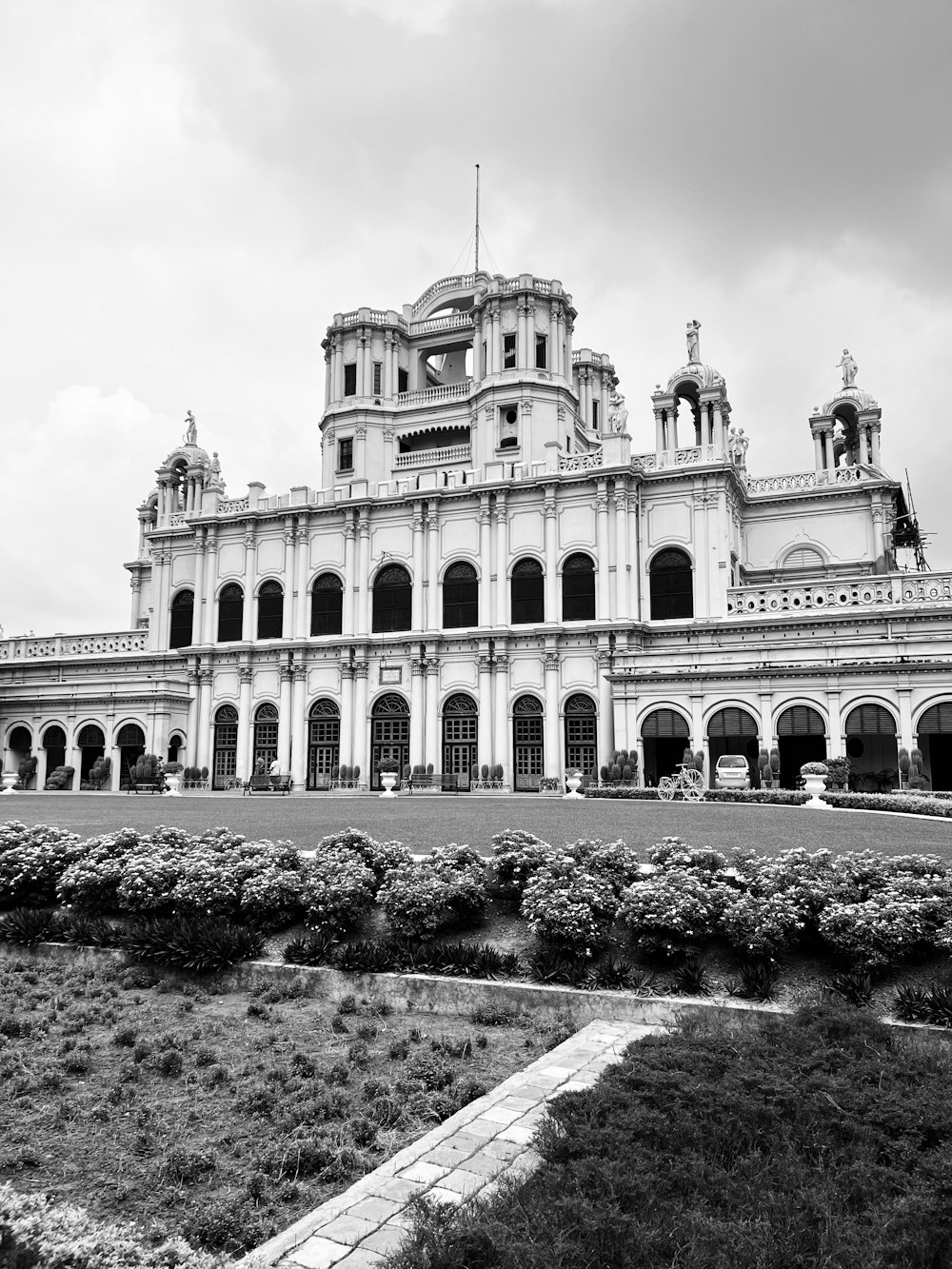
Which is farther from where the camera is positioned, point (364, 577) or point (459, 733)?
point (364, 577)

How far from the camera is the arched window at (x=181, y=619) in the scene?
5559 centimetres

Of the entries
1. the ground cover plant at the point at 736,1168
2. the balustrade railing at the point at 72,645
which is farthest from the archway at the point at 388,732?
the ground cover plant at the point at 736,1168

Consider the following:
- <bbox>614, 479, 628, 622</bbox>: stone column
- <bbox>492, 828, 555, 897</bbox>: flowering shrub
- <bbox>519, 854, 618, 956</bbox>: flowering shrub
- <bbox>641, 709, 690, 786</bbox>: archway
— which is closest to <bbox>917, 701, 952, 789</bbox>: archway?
→ <bbox>641, 709, 690, 786</bbox>: archway

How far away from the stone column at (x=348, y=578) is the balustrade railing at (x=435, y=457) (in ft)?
19.6

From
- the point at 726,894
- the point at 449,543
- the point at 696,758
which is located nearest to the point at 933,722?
the point at 696,758

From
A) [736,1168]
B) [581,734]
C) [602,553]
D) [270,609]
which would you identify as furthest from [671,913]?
[270,609]

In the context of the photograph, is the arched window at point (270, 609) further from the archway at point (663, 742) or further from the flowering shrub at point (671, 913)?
the flowering shrub at point (671, 913)

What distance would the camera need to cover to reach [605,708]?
1745 inches

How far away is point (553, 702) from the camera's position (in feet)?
149

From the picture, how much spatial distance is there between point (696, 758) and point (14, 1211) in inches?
1378

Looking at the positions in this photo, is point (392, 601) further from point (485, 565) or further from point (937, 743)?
point (937, 743)

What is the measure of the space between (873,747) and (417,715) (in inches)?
847

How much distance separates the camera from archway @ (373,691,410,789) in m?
48.9

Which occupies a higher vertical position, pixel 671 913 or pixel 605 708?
pixel 605 708
